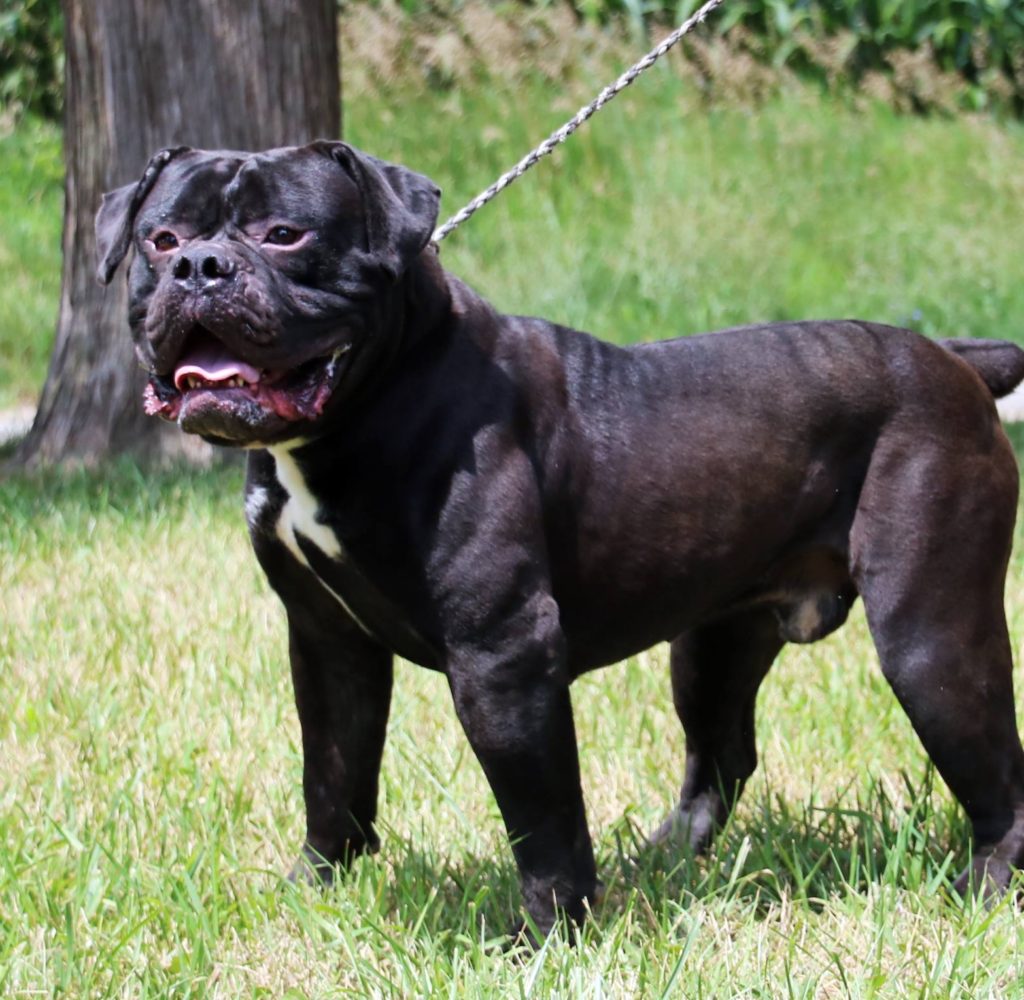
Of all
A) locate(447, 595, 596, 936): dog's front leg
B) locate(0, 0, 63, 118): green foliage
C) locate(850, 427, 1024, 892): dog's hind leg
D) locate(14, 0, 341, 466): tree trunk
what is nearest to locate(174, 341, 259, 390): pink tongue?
locate(447, 595, 596, 936): dog's front leg

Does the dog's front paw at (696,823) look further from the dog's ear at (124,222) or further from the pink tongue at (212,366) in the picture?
the dog's ear at (124,222)

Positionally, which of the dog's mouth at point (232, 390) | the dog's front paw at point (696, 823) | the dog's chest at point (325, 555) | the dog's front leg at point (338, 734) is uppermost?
the dog's mouth at point (232, 390)

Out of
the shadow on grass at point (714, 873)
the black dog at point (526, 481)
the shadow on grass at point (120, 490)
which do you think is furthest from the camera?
the shadow on grass at point (120, 490)

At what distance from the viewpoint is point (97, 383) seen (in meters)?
7.39

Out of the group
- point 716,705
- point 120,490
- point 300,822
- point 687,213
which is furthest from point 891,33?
point 300,822

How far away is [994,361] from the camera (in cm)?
377

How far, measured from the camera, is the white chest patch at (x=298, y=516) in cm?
313

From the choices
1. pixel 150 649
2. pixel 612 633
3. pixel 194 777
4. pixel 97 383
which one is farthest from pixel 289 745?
pixel 97 383

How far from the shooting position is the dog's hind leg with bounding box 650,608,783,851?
390 centimetres

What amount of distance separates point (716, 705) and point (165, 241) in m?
1.67

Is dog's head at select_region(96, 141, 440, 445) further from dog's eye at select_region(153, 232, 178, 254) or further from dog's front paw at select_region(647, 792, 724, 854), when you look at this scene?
dog's front paw at select_region(647, 792, 724, 854)

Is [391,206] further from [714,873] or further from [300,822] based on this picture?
[300,822]

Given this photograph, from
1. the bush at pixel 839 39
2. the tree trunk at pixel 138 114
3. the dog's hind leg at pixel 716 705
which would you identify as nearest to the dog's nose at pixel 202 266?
the dog's hind leg at pixel 716 705

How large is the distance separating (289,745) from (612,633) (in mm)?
1209
